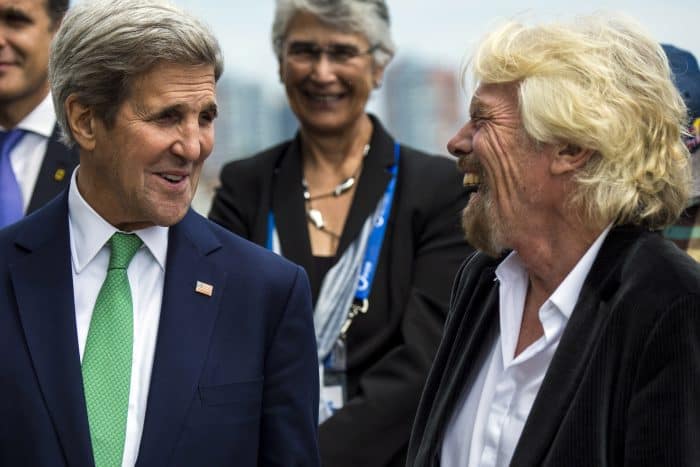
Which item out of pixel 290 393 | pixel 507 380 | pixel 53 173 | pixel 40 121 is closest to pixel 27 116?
pixel 40 121

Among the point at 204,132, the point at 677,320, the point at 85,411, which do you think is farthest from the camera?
the point at 204,132

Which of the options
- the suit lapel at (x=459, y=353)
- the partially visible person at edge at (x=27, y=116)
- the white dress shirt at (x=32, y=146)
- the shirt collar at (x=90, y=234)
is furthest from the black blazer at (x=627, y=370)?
the white dress shirt at (x=32, y=146)

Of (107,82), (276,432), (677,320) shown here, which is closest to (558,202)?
(677,320)

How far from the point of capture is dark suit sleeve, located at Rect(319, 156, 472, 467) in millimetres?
3865

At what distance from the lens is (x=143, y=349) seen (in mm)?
2748

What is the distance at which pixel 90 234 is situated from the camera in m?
2.80

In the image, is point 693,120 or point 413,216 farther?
point 413,216

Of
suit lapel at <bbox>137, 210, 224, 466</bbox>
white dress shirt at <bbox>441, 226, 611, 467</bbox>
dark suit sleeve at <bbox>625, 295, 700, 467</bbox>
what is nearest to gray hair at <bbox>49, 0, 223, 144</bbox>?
suit lapel at <bbox>137, 210, 224, 466</bbox>

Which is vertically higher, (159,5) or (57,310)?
(159,5)

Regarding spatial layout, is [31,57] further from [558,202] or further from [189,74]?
[558,202]

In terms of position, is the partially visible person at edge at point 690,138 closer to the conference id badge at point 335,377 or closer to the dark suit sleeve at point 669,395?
the dark suit sleeve at point 669,395

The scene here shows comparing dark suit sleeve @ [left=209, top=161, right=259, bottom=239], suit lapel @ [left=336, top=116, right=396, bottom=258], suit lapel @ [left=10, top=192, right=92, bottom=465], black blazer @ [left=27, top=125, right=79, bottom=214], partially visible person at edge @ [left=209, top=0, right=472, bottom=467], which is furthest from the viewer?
dark suit sleeve @ [left=209, top=161, right=259, bottom=239]

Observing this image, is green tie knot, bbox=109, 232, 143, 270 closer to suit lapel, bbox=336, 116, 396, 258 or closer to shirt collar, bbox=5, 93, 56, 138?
shirt collar, bbox=5, 93, 56, 138

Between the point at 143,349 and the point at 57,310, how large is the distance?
203 mm
